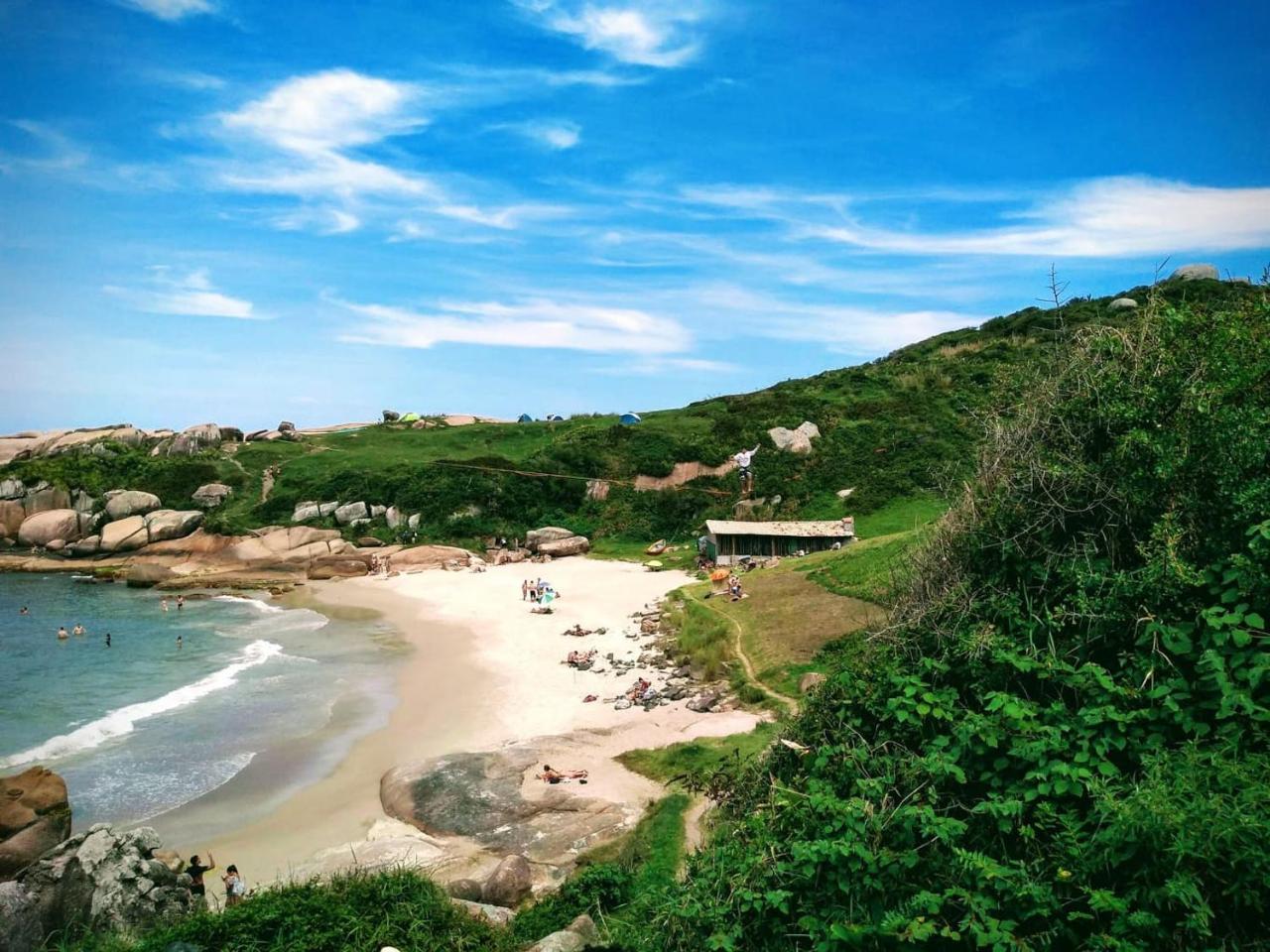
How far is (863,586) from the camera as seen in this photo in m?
29.9

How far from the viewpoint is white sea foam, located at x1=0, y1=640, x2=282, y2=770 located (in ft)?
79.9

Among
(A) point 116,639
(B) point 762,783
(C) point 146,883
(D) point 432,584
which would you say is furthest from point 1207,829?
(D) point 432,584

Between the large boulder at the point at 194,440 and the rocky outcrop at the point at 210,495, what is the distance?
1177 cm

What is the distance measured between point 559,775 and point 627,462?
168ft

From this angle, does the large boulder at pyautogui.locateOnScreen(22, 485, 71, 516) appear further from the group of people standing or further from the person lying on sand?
the person lying on sand

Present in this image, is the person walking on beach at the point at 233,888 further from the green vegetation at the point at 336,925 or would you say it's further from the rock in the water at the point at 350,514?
the rock in the water at the point at 350,514

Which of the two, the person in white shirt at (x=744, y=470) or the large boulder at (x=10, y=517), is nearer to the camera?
the person in white shirt at (x=744, y=470)

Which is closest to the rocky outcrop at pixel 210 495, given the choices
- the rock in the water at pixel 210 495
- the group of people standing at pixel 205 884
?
the rock in the water at pixel 210 495

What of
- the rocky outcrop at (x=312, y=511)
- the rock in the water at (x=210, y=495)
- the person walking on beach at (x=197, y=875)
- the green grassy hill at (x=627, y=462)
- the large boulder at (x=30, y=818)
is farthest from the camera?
the rock in the water at (x=210, y=495)

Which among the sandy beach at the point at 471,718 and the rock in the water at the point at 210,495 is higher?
the rock in the water at the point at 210,495

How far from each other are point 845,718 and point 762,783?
1.38 metres

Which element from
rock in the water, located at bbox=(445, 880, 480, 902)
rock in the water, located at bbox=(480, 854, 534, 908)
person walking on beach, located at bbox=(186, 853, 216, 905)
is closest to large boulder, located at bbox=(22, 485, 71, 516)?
person walking on beach, located at bbox=(186, 853, 216, 905)

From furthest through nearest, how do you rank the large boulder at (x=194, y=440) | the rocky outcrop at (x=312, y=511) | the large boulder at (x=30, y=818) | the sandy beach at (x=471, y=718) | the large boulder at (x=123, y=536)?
the large boulder at (x=194, y=440), the rocky outcrop at (x=312, y=511), the large boulder at (x=123, y=536), the sandy beach at (x=471, y=718), the large boulder at (x=30, y=818)

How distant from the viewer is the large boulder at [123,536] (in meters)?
64.2
